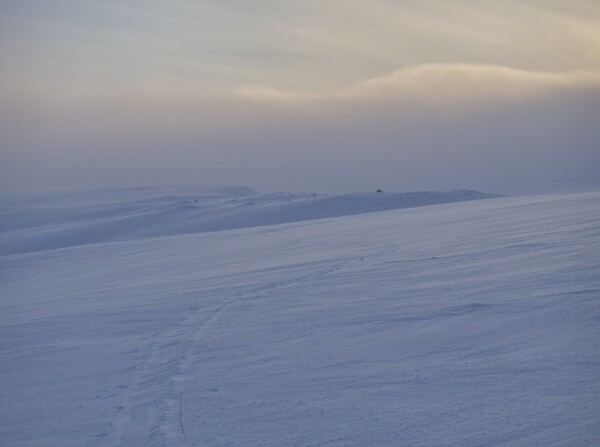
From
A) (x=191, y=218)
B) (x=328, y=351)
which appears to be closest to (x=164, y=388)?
(x=328, y=351)

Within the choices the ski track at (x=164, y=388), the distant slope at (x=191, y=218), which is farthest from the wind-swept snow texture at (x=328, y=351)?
the distant slope at (x=191, y=218)

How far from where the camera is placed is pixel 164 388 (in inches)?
171

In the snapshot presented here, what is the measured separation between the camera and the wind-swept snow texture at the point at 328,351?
360cm

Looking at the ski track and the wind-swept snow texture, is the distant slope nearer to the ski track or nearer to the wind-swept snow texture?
the wind-swept snow texture

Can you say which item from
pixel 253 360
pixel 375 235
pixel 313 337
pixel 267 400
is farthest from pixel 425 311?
pixel 375 235

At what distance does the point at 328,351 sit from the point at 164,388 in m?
1.19

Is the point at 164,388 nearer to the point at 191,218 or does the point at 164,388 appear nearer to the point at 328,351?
the point at 328,351

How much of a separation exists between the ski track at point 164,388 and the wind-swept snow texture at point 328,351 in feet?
0.05

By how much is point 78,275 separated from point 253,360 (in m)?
6.88

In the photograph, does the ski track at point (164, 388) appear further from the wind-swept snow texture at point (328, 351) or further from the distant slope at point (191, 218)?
the distant slope at point (191, 218)

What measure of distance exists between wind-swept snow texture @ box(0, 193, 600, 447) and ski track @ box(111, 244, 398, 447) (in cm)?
1

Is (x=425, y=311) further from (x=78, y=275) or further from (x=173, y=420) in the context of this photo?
(x=78, y=275)

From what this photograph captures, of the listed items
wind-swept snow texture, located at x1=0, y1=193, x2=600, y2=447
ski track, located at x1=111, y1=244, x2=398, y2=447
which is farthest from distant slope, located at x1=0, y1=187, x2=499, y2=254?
ski track, located at x1=111, y1=244, x2=398, y2=447

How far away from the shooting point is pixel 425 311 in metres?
5.66
